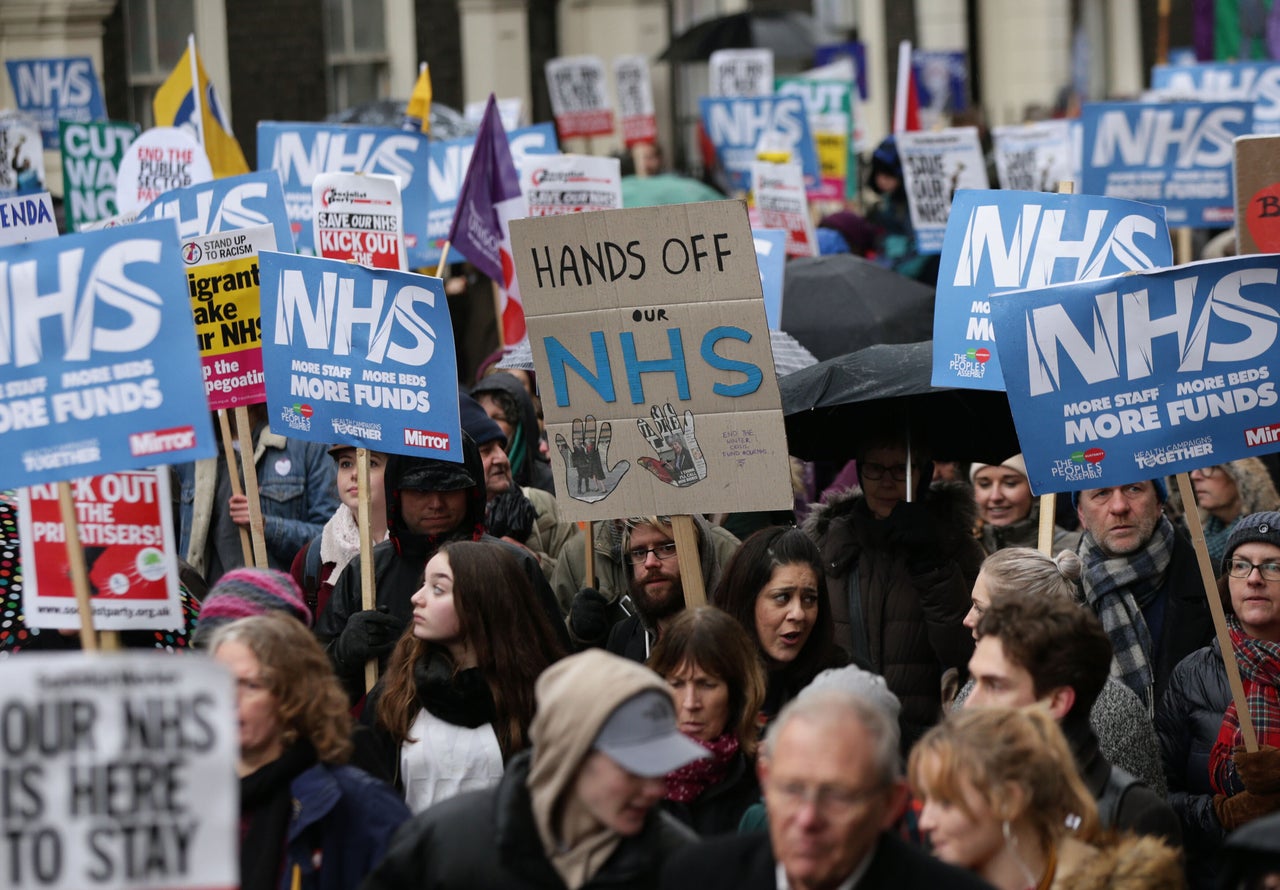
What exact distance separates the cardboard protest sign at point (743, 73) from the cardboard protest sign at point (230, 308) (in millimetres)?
12787

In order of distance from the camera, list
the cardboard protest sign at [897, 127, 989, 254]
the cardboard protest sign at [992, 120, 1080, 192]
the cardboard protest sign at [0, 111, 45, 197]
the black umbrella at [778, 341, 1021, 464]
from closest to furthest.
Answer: the black umbrella at [778, 341, 1021, 464] → the cardboard protest sign at [0, 111, 45, 197] → the cardboard protest sign at [897, 127, 989, 254] → the cardboard protest sign at [992, 120, 1080, 192]

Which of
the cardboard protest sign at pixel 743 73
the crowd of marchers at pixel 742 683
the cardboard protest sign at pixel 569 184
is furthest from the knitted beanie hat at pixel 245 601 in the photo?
the cardboard protest sign at pixel 743 73

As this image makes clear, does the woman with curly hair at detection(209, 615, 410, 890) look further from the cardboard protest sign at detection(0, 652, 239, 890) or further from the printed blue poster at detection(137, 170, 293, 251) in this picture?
the printed blue poster at detection(137, 170, 293, 251)

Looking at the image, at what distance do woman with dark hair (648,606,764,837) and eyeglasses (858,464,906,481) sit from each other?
1750mm

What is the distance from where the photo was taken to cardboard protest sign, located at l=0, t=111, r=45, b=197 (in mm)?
12094

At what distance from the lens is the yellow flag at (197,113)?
11070mm

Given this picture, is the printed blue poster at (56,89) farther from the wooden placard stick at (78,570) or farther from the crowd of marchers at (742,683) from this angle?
the wooden placard stick at (78,570)

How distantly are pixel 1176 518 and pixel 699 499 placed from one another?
281 centimetres

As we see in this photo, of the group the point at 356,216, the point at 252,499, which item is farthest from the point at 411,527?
the point at 356,216

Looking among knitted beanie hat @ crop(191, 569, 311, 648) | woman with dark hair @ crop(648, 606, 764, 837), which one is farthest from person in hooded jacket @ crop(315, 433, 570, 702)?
woman with dark hair @ crop(648, 606, 764, 837)

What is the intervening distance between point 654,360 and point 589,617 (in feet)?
3.07

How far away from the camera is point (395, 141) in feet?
36.9

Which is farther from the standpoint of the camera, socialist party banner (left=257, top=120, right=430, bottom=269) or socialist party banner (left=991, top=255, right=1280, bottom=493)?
socialist party banner (left=257, top=120, right=430, bottom=269)

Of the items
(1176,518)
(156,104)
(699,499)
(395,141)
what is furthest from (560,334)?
(156,104)
